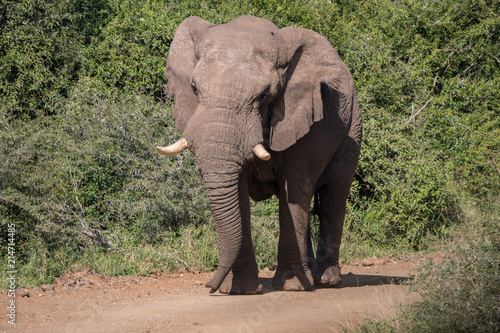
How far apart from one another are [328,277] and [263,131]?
6.80 ft

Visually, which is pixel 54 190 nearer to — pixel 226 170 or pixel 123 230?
pixel 123 230

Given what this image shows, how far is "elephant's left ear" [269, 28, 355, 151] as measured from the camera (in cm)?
645

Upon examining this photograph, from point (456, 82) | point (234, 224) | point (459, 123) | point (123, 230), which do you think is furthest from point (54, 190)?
point (456, 82)

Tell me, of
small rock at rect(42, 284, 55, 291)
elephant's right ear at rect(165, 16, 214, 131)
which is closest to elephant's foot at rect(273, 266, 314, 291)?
elephant's right ear at rect(165, 16, 214, 131)

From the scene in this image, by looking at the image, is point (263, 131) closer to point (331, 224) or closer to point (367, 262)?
point (331, 224)

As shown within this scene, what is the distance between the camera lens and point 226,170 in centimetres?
584

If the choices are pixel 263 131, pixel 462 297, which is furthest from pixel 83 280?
pixel 462 297

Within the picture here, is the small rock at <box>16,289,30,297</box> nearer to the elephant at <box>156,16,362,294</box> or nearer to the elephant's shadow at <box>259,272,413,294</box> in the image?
the elephant at <box>156,16,362,294</box>

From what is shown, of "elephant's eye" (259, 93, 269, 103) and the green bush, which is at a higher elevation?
"elephant's eye" (259, 93, 269, 103)

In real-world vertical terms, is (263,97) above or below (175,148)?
above

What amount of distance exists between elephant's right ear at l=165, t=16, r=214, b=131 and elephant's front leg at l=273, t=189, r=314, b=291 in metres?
1.25

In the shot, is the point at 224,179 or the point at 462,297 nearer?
the point at 462,297

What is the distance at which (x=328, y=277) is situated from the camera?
7656mm

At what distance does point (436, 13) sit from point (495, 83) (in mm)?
1705
